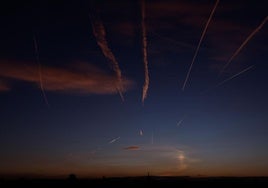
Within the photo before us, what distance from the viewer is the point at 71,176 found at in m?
167
